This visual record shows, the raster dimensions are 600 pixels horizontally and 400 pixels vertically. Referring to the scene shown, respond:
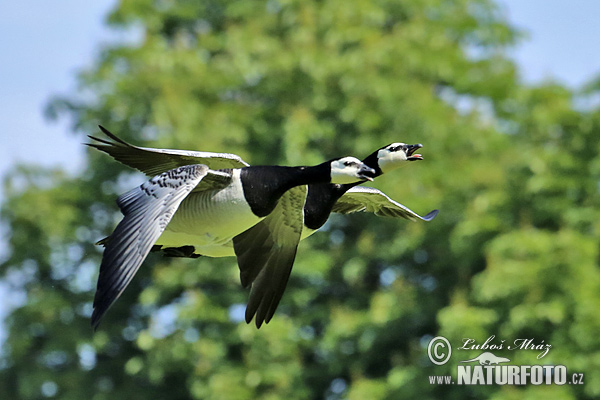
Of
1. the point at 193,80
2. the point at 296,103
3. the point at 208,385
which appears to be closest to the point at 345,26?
the point at 296,103

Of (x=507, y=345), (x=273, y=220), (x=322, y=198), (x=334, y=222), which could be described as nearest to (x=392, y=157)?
(x=322, y=198)

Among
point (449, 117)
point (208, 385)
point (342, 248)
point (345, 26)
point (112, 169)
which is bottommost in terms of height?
point (208, 385)

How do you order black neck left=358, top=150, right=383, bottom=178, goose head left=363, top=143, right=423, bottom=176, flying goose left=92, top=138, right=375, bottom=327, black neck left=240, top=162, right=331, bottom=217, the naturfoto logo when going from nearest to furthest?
1. flying goose left=92, top=138, right=375, bottom=327
2. black neck left=240, top=162, right=331, bottom=217
3. goose head left=363, top=143, right=423, bottom=176
4. black neck left=358, top=150, right=383, bottom=178
5. the naturfoto logo

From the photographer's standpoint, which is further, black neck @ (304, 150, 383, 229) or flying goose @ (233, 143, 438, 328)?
flying goose @ (233, 143, 438, 328)

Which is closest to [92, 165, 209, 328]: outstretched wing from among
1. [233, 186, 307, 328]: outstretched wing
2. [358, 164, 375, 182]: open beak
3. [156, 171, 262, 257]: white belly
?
[156, 171, 262, 257]: white belly

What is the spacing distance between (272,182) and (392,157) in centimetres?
127

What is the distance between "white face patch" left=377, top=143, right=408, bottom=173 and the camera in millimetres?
9352

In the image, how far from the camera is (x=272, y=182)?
8.85 meters

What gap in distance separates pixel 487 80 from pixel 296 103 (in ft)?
16.6

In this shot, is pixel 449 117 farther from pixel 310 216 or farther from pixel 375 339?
pixel 310 216

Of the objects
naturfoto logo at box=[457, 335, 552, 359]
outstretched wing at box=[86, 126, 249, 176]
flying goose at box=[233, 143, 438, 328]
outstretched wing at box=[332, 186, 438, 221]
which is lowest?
naturfoto logo at box=[457, 335, 552, 359]

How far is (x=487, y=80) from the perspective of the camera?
25234mm

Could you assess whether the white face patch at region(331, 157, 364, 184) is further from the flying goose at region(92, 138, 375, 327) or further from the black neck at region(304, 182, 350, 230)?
the black neck at region(304, 182, 350, 230)

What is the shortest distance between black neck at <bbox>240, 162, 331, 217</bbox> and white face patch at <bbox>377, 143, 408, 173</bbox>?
0.73 m
